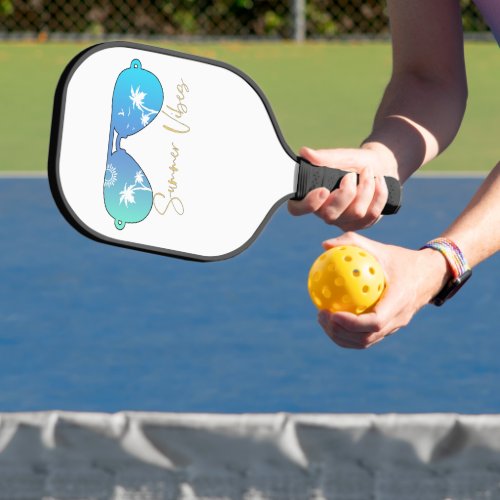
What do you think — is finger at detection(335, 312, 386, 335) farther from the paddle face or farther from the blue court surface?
the blue court surface

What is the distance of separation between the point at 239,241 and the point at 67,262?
3501 mm

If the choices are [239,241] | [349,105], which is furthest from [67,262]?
[349,105]

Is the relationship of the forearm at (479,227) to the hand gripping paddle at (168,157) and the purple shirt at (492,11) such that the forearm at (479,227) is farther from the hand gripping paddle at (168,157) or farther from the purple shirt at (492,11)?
the purple shirt at (492,11)

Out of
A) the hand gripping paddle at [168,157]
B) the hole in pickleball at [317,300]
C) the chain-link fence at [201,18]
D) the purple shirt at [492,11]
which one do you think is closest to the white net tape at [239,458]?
the hole in pickleball at [317,300]

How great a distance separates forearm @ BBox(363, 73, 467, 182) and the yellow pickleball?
34 centimetres

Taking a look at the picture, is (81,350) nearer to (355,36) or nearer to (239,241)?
(239,241)

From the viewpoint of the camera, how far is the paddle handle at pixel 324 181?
8.21 ft

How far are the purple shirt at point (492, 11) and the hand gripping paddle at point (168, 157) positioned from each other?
359 mm

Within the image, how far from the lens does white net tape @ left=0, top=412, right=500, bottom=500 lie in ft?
8.15

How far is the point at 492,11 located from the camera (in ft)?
8.69

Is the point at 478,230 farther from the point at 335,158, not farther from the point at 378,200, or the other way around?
the point at 335,158

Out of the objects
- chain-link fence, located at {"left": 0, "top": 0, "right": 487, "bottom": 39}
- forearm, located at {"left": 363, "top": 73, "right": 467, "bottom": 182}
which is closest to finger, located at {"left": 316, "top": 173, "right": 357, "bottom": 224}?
forearm, located at {"left": 363, "top": 73, "right": 467, "bottom": 182}

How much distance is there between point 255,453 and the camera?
2500 millimetres

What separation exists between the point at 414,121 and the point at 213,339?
7.73ft
